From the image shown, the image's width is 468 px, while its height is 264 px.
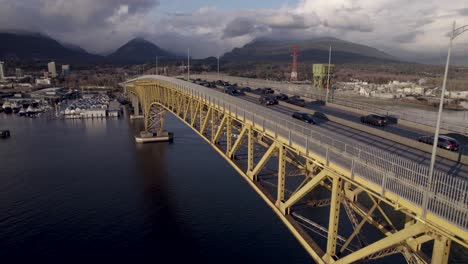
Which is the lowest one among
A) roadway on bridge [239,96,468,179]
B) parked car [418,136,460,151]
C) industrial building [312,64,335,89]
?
roadway on bridge [239,96,468,179]

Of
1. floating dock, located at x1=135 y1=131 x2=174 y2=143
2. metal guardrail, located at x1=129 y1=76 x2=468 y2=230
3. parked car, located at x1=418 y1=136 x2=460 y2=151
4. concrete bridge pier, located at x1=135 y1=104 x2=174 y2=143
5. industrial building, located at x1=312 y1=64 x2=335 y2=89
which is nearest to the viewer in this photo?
metal guardrail, located at x1=129 y1=76 x2=468 y2=230

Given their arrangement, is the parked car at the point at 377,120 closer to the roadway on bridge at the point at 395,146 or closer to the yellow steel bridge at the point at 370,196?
the roadway on bridge at the point at 395,146

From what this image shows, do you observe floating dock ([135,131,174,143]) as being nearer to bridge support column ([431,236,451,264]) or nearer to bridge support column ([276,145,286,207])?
bridge support column ([276,145,286,207])

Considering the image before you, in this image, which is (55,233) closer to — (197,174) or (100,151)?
(197,174)

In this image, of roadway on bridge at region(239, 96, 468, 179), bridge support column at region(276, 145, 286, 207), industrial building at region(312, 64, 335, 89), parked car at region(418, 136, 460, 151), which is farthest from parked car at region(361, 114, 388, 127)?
industrial building at region(312, 64, 335, 89)

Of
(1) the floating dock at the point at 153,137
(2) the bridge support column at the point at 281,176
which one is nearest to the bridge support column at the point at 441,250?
(2) the bridge support column at the point at 281,176

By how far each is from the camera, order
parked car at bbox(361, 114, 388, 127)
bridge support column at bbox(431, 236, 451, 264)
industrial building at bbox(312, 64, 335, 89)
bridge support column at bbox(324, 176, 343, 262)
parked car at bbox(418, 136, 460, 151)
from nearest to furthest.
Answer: bridge support column at bbox(431, 236, 451, 264) < bridge support column at bbox(324, 176, 343, 262) < parked car at bbox(418, 136, 460, 151) < parked car at bbox(361, 114, 388, 127) < industrial building at bbox(312, 64, 335, 89)

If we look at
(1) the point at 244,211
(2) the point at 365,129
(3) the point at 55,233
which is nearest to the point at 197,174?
(1) the point at 244,211

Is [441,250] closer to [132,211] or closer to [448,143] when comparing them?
[448,143]
